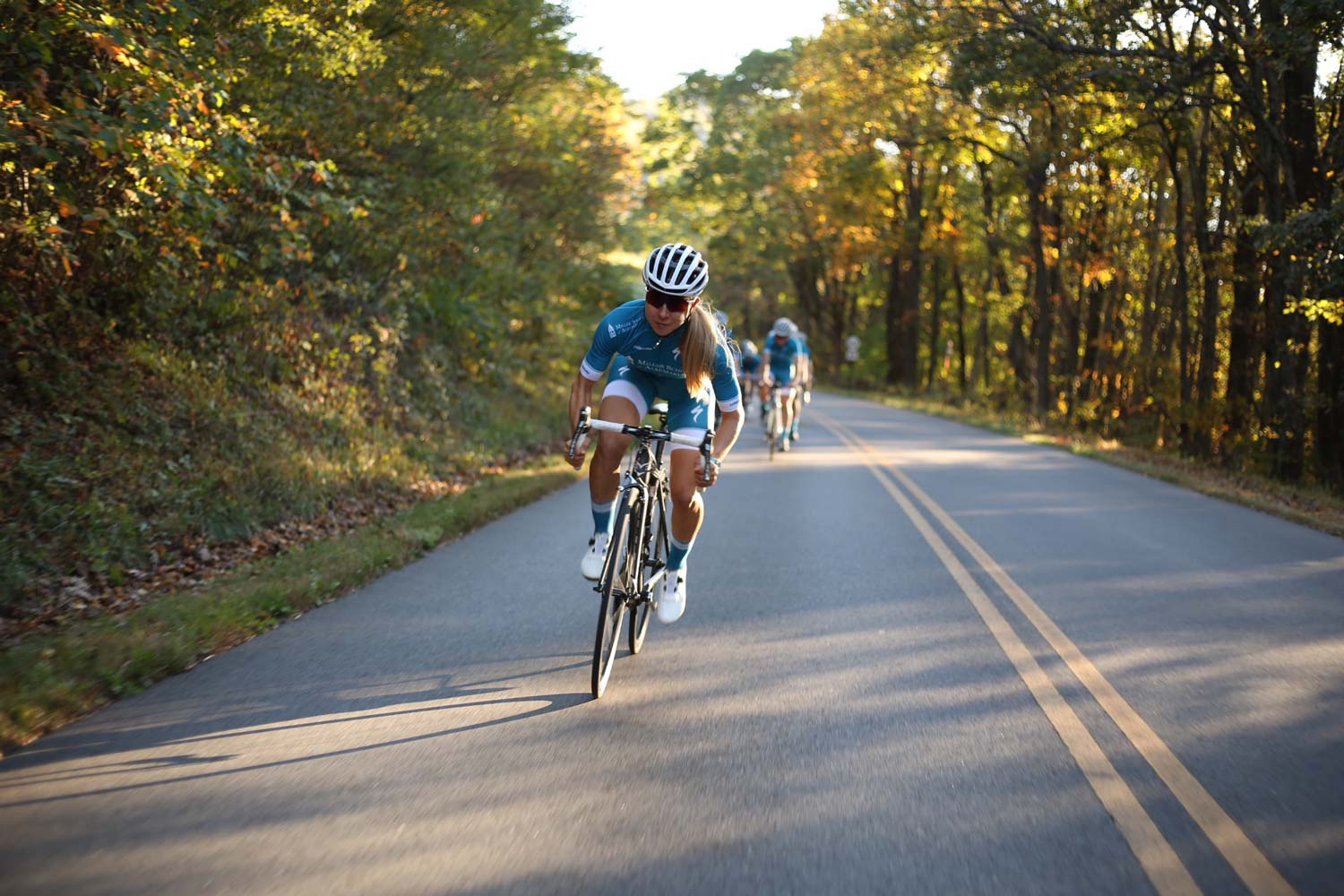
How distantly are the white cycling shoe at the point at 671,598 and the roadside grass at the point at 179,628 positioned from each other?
2289 millimetres

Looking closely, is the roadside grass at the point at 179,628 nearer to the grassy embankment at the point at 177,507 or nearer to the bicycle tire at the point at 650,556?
the grassy embankment at the point at 177,507

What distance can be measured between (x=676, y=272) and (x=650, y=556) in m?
1.82

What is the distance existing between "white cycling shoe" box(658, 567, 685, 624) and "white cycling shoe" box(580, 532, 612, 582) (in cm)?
44

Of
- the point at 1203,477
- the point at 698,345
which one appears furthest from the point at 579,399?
the point at 1203,477

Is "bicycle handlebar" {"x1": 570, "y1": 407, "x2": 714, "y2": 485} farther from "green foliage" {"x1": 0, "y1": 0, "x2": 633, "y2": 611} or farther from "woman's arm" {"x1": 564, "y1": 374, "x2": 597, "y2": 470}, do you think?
"green foliage" {"x1": 0, "y1": 0, "x2": 633, "y2": 611}

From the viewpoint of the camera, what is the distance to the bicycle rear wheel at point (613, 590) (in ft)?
18.6

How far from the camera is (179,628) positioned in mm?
6465

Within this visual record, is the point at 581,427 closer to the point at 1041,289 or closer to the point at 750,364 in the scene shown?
the point at 750,364

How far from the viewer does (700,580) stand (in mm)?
8820

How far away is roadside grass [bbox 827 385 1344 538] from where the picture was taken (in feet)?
45.4

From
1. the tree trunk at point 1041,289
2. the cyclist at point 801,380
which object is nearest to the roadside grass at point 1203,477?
the tree trunk at point 1041,289

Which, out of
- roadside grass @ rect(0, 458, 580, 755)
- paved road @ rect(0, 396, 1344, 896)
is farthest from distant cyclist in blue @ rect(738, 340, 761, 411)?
paved road @ rect(0, 396, 1344, 896)

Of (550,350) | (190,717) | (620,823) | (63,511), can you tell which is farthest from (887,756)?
(550,350)

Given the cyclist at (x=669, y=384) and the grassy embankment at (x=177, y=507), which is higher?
the cyclist at (x=669, y=384)
